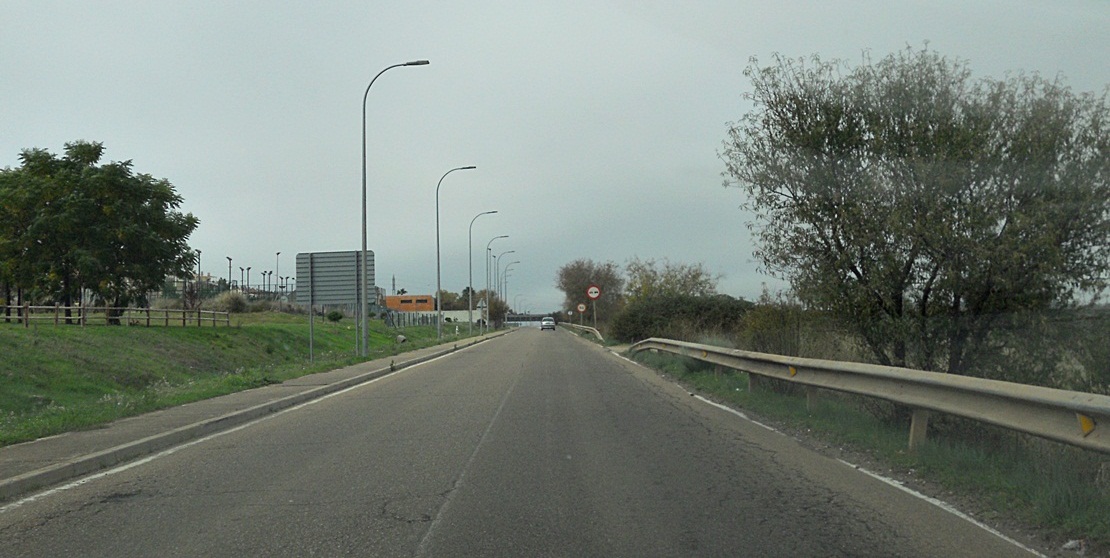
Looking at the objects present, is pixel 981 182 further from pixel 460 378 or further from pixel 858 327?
pixel 460 378

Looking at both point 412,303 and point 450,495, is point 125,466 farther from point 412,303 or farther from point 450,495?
point 412,303

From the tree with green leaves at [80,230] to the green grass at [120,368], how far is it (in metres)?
5.64

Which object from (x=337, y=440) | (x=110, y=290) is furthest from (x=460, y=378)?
(x=110, y=290)

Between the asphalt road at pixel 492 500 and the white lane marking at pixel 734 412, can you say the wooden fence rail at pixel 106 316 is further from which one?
the asphalt road at pixel 492 500

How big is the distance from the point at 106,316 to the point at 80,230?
676 cm

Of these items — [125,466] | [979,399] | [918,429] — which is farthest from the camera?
[125,466]

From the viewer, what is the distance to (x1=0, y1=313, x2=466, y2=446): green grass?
13674 mm

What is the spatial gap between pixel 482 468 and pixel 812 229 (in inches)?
236

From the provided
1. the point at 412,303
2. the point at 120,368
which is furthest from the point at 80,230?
the point at 412,303

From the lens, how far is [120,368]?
2881 cm

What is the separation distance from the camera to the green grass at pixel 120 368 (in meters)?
13.7

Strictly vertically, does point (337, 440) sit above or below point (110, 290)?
below

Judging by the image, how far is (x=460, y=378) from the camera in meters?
21.3

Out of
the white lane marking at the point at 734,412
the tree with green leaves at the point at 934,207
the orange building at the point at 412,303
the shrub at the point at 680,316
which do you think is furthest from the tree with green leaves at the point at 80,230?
the orange building at the point at 412,303
